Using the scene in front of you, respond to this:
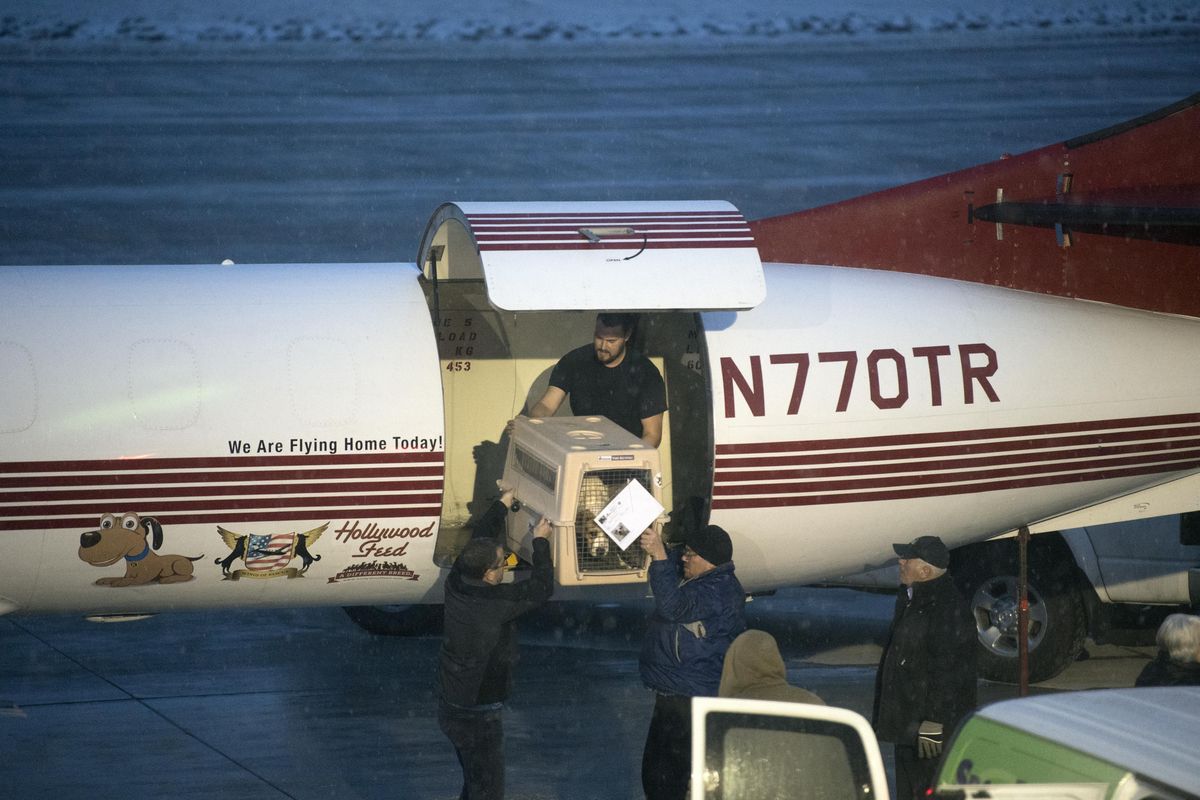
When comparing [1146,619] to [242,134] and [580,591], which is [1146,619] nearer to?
[580,591]

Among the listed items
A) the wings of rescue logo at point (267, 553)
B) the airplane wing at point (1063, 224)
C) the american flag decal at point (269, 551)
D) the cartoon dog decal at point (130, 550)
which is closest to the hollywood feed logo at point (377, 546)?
the wings of rescue logo at point (267, 553)

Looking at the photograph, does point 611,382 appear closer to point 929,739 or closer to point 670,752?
point 670,752

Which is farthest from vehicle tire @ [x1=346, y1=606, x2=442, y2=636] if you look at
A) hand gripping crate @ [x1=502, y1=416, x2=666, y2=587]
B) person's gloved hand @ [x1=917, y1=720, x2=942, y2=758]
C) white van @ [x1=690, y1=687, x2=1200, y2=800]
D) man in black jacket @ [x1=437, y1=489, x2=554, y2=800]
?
white van @ [x1=690, y1=687, x2=1200, y2=800]

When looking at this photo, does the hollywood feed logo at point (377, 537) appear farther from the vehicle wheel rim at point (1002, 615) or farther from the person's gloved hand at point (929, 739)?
the vehicle wheel rim at point (1002, 615)

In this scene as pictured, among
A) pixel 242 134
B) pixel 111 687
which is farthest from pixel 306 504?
pixel 242 134

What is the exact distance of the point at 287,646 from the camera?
43.2 ft

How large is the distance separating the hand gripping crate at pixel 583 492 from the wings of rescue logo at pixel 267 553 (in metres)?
1.48

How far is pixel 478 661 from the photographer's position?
8.22 metres

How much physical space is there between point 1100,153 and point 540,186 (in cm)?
2037

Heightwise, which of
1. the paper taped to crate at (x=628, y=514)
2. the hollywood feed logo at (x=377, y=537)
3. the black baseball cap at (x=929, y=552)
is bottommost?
the black baseball cap at (x=929, y=552)

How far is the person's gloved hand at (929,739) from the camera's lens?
8000 mm

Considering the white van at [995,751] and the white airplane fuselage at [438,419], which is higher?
the white airplane fuselage at [438,419]

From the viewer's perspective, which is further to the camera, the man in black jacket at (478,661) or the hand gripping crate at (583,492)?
the hand gripping crate at (583,492)

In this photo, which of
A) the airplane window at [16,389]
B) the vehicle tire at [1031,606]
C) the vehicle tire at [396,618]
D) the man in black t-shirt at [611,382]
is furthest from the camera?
the vehicle tire at [396,618]
